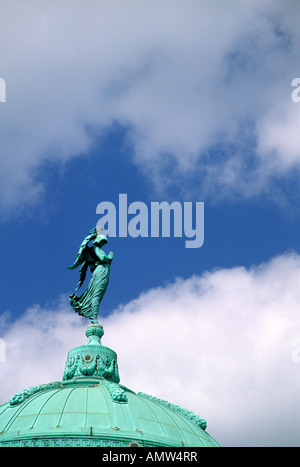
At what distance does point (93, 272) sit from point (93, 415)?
11.2 m

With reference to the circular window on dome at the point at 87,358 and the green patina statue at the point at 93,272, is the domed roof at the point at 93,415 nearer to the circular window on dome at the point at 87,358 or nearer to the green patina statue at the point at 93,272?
the circular window on dome at the point at 87,358

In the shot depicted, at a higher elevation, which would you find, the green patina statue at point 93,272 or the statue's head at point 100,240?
the statue's head at point 100,240

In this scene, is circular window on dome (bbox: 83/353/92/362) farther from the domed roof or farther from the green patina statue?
the green patina statue

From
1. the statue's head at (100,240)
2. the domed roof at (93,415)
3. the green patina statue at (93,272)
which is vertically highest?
the statue's head at (100,240)

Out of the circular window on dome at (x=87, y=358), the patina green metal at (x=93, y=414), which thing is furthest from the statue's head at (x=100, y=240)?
the circular window on dome at (x=87, y=358)

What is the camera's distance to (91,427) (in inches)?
1264

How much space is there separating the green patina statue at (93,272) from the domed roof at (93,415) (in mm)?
3632

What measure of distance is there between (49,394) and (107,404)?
3.06m

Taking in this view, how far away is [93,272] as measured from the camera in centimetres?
4266

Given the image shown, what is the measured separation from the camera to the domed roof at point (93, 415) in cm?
3194

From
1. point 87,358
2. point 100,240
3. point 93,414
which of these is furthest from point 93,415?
point 100,240

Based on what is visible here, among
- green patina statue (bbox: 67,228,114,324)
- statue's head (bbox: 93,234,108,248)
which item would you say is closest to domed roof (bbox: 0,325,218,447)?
green patina statue (bbox: 67,228,114,324)
